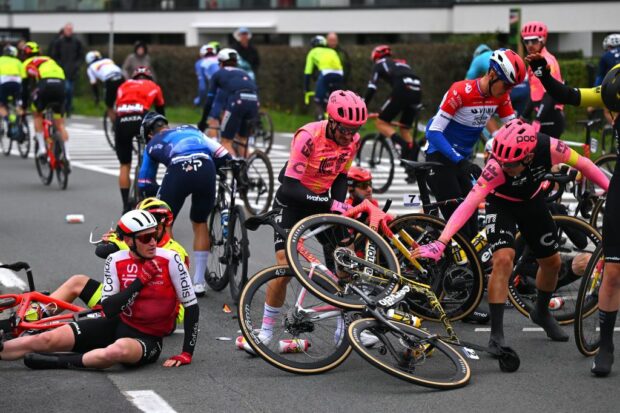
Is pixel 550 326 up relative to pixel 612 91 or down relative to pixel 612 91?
down

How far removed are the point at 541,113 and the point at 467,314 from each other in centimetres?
575

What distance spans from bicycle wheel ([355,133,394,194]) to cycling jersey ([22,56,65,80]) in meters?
4.93

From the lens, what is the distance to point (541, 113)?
48.2 ft

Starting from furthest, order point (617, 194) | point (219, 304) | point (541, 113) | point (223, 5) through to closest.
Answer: point (223, 5)
point (541, 113)
point (219, 304)
point (617, 194)

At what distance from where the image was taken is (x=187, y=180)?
35.0ft

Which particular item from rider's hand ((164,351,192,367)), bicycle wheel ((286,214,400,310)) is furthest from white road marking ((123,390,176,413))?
bicycle wheel ((286,214,400,310))

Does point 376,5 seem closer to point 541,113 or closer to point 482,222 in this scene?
point 541,113

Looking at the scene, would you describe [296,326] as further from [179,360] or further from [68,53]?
[68,53]

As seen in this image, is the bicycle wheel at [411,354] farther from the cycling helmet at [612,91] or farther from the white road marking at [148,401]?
the cycling helmet at [612,91]

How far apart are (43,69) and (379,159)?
18.2ft

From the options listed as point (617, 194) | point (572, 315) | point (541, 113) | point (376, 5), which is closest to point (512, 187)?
point (617, 194)

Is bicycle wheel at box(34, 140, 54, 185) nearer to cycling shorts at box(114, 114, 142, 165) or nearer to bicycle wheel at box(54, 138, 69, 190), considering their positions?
bicycle wheel at box(54, 138, 69, 190)

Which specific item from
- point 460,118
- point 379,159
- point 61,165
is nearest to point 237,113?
point 379,159

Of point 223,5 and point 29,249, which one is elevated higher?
point 223,5
